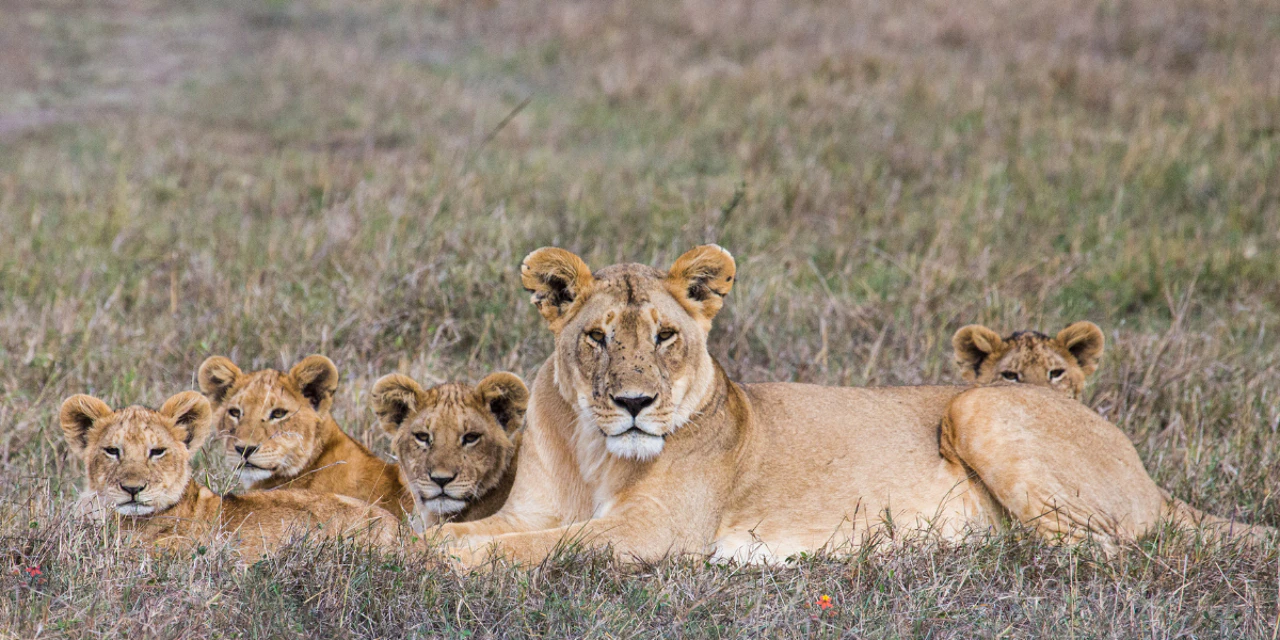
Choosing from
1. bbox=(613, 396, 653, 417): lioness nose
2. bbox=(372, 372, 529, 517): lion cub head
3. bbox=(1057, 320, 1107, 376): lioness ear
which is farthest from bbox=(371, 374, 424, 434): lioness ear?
bbox=(1057, 320, 1107, 376): lioness ear

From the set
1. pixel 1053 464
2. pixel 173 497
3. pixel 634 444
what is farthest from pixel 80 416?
pixel 1053 464

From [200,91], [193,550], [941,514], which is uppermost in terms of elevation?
[193,550]

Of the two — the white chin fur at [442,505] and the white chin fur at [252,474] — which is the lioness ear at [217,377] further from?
the white chin fur at [442,505]

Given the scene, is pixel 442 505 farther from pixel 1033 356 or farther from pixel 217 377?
pixel 1033 356

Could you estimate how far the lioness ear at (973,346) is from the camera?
602 centimetres

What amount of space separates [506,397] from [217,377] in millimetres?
1101

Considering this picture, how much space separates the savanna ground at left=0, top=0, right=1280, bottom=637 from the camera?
159 inches

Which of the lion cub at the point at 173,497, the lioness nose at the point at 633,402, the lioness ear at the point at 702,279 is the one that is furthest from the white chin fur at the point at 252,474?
the lioness ear at the point at 702,279

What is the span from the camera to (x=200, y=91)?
43.4 ft

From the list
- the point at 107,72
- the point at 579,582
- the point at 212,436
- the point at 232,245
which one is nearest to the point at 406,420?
the point at 212,436

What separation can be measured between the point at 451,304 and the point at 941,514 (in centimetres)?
318

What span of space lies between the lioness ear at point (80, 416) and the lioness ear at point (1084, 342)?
12.5 ft

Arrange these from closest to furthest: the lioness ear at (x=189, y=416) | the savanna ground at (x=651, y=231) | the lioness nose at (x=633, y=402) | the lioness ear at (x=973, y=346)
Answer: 1. the savanna ground at (x=651, y=231)
2. the lioness nose at (x=633, y=402)
3. the lioness ear at (x=189, y=416)
4. the lioness ear at (x=973, y=346)

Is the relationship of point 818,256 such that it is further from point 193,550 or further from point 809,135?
point 193,550
